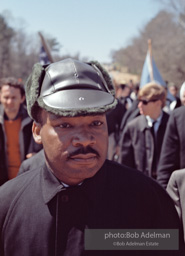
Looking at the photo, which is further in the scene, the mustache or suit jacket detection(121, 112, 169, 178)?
suit jacket detection(121, 112, 169, 178)

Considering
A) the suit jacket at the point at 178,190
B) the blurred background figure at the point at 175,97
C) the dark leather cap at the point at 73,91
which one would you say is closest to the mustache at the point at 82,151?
the dark leather cap at the point at 73,91

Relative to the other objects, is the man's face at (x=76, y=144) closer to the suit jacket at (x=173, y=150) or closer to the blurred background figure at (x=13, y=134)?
the suit jacket at (x=173, y=150)

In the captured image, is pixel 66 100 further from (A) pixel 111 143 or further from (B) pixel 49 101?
(A) pixel 111 143

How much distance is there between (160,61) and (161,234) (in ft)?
120

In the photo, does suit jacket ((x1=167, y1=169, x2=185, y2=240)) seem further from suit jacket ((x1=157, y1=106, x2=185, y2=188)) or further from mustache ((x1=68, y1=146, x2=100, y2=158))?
suit jacket ((x1=157, y1=106, x2=185, y2=188))

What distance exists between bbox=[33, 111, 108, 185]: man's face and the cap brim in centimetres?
5

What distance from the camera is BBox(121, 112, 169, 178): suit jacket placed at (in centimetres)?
443

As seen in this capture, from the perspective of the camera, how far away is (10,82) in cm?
458

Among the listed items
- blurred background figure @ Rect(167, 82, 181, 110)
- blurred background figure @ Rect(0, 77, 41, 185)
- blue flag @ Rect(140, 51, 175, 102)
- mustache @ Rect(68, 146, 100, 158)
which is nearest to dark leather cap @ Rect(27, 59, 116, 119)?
mustache @ Rect(68, 146, 100, 158)

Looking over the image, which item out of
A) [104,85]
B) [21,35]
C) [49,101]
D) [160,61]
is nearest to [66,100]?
[49,101]

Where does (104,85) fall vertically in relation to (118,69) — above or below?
above

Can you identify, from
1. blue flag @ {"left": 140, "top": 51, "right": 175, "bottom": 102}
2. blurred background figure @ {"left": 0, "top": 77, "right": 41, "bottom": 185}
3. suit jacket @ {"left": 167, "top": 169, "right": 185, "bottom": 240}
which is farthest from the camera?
blue flag @ {"left": 140, "top": 51, "right": 175, "bottom": 102}

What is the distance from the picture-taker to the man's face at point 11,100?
14.7ft

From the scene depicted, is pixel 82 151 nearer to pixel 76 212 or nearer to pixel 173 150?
pixel 76 212
